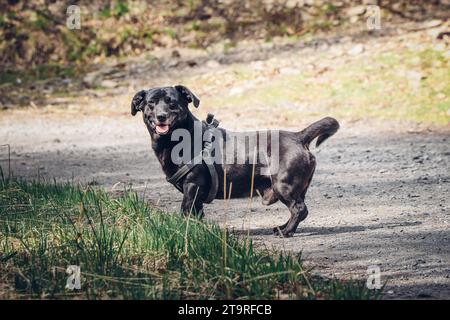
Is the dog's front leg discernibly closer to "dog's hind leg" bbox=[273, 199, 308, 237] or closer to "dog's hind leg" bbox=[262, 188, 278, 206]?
"dog's hind leg" bbox=[262, 188, 278, 206]

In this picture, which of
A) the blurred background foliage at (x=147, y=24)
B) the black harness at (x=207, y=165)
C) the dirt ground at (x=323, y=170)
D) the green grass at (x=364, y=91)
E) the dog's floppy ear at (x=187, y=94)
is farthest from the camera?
the blurred background foliage at (x=147, y=24)

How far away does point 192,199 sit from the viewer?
5805mm

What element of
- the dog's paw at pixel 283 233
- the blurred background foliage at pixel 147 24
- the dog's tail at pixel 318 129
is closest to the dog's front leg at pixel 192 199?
the dog's paw at pixel 283 233

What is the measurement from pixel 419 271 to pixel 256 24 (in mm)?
11783

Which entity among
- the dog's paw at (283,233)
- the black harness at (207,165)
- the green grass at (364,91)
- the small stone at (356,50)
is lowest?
the green grass at (364,91)

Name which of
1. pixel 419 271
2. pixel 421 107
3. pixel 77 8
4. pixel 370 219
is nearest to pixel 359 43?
pixel 421 107

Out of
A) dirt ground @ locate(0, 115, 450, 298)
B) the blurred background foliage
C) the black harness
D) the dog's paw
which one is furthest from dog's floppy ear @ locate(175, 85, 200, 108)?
the blurred background foliage

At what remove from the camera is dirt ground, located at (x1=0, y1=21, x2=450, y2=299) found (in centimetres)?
529

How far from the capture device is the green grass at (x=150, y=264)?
13.9ft

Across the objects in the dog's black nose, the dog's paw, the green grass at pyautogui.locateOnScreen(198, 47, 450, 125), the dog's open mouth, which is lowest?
the green grass at pyautogui.locateOnScreen(198, 47, 450, 125)

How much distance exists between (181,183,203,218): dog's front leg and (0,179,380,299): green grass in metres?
0.31

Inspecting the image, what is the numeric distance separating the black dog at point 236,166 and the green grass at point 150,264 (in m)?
0.44

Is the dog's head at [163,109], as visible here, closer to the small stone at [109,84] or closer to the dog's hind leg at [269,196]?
the dog's hind leg at [269,196]

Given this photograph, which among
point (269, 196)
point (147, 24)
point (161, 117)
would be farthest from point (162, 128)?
point (147, 24)
